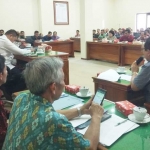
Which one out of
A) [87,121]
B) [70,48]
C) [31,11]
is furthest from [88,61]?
[87,121]

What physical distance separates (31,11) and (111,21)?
5.23 metres

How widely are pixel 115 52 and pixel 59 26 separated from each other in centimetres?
498

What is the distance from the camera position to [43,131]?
857 millimetres

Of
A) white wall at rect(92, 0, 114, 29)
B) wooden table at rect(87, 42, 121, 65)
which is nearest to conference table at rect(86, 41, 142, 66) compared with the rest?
wooden table at rect(87, 42, 121, 65)

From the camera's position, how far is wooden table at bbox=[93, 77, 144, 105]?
2.13 m

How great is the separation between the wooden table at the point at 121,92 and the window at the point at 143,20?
10114 mm

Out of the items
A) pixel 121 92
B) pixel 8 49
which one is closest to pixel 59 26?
pixel 8 49

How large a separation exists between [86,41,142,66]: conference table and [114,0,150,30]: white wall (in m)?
5.61

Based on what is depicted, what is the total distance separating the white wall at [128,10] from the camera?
36.7 ft

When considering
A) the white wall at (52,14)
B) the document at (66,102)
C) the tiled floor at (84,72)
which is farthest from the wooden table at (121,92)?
the white wall at (52,14)

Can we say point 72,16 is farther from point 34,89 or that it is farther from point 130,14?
point 34,89

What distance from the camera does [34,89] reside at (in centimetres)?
94

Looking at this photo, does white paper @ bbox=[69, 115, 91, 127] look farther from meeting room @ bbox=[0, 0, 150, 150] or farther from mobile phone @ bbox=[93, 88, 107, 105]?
mobile phone @ bbox=[93, 88, 107, 105]

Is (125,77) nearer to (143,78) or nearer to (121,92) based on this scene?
(121,92)
